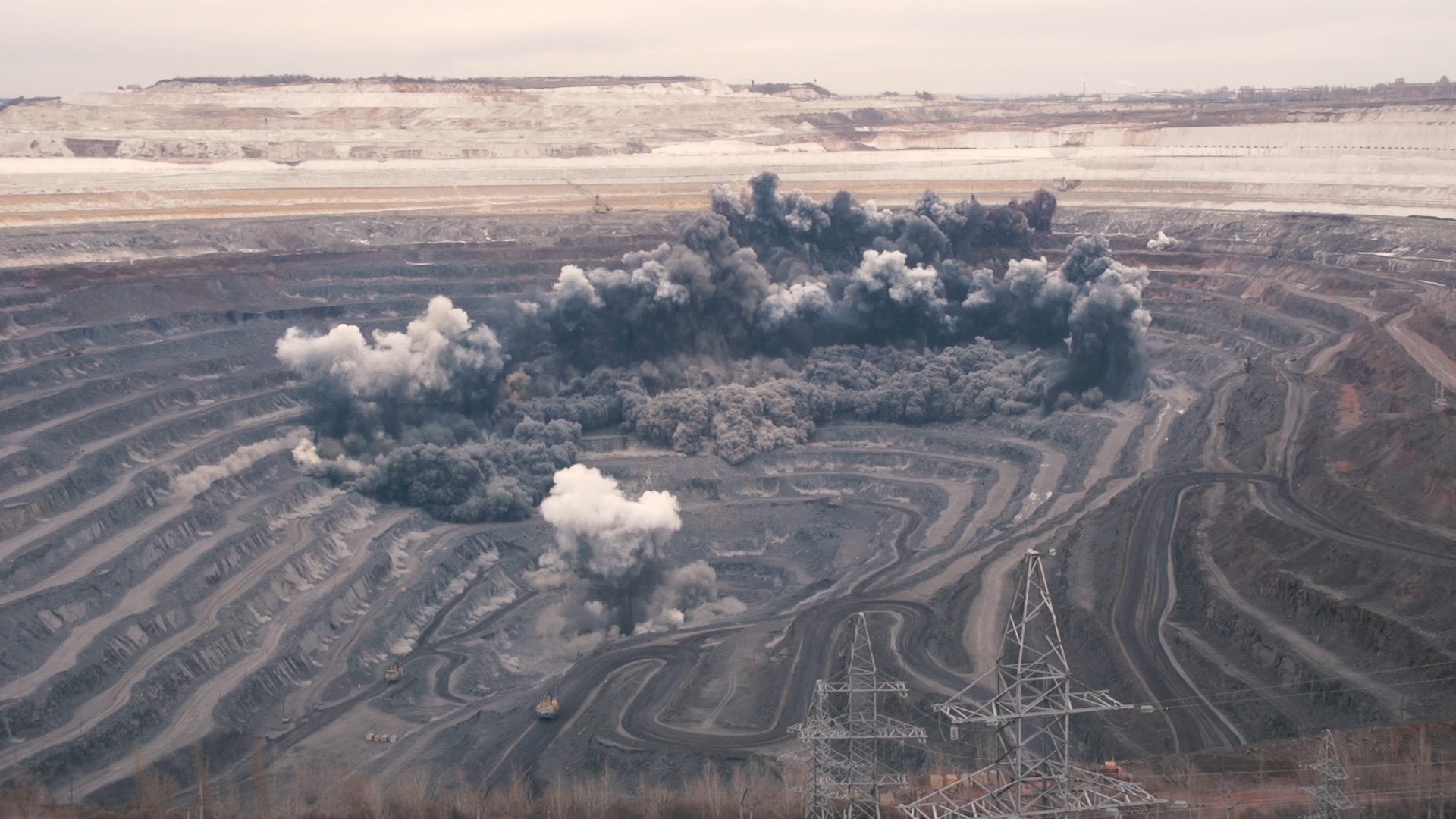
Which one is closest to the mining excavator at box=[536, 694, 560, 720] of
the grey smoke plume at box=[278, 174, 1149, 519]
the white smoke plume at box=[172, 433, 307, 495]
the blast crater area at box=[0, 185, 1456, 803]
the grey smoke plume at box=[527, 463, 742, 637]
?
the blast crater area at box=[0, 185, 1456, 803]

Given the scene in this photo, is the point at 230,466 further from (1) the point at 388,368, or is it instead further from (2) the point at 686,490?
(2) the point at 686,490

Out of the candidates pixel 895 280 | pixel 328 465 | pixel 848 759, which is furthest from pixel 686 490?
pixel 848 759

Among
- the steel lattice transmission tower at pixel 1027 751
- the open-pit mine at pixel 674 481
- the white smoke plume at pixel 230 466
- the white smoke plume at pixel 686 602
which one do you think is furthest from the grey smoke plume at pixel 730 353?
the steel lattice transmission tower at pixel 1027 751

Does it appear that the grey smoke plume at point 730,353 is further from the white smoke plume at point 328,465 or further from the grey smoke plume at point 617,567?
the grey smoke plume at point 617,567

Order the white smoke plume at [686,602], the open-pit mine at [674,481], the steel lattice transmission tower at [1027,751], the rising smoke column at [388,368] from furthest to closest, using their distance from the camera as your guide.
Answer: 1. the rising smoke column at [388,368]
2. the white smoke plume at [686,602]
3. the open-pit mine at [674,481]
4. the steel lattice transmission tower at [1027,751]

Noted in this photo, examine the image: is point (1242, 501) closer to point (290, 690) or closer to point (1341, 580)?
point (1341, 580)

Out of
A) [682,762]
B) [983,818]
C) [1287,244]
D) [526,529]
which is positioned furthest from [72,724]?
[1287,244]

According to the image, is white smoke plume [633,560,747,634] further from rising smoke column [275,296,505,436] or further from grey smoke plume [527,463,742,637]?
rising smoke column [275,296,505,436]

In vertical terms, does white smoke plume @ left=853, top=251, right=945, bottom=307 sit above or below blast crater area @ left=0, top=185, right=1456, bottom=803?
above
